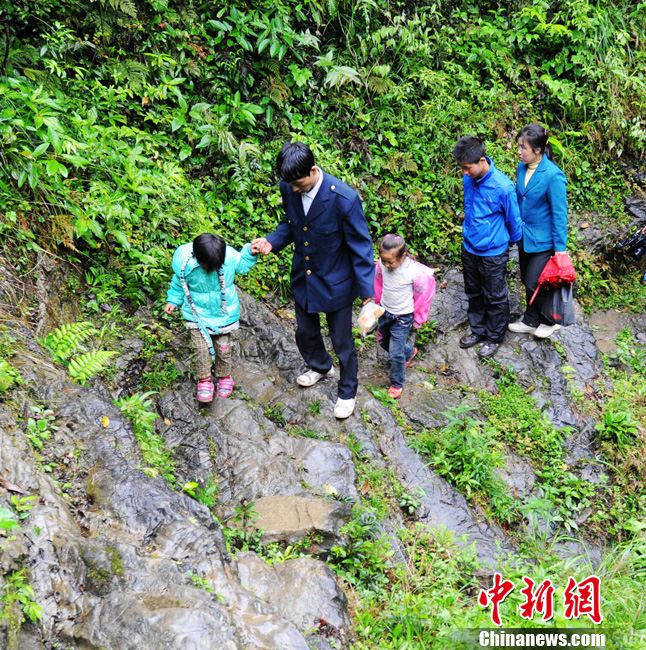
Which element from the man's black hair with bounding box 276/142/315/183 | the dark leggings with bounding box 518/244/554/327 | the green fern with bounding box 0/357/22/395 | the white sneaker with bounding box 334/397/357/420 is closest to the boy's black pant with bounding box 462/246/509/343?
the dark leggings with bounding box 518/244/554/327

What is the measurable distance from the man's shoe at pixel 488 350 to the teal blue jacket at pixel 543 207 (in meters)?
1.19

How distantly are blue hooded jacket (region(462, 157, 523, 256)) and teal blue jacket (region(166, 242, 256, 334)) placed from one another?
2.61 meters

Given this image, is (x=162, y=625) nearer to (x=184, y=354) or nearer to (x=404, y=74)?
(x=184, y=354)

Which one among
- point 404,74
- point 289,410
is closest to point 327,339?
point 289,410

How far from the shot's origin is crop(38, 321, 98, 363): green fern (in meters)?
4.39

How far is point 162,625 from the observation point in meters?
2.67

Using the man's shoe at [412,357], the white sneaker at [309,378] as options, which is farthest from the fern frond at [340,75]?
the white sneaker at [309,378]

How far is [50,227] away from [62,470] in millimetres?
2446

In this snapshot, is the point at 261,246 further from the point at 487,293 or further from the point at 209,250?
the point at 487,293

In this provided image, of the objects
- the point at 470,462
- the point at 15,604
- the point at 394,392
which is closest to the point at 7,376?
the point at 15,604

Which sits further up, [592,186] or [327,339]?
[592,186]

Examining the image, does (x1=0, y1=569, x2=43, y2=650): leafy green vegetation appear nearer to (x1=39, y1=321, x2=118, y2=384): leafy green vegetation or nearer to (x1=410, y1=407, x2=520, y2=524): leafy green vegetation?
(x1=39, y1=321, x2=118, y2=384): leafy green vegetation

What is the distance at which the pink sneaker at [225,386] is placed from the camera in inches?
209

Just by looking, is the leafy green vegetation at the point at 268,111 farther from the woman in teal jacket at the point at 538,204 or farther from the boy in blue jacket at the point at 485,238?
the woman in teal jacket at the point at 538,204
